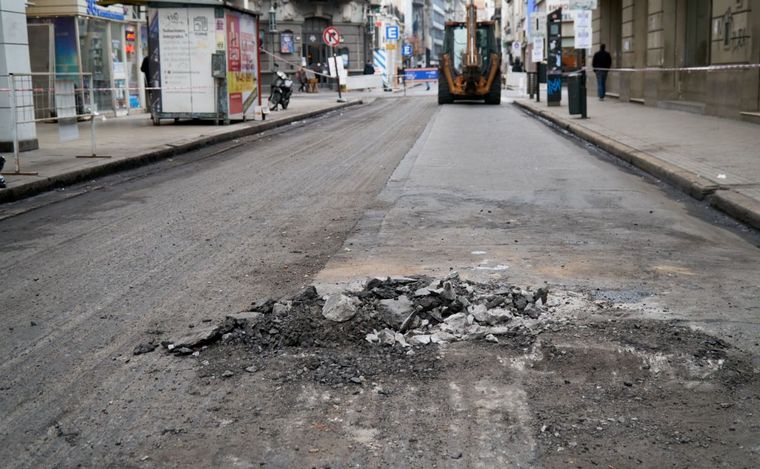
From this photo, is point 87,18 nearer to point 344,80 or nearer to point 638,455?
point 638,455

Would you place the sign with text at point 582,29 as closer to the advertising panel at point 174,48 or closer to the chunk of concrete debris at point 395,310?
the advertising panel at point 174,48

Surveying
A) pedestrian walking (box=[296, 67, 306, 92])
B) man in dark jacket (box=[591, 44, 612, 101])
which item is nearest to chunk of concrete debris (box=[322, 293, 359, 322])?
man in dark jacket (box=[591, 44, 612, 101])

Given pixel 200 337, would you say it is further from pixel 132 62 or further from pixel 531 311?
pixel 132 62

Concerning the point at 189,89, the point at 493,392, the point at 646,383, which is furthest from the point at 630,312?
the point at 189,89

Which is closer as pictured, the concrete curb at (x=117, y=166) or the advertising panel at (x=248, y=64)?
the concrete curb at (x=117, y=166)

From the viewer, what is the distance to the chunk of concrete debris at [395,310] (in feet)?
15.3

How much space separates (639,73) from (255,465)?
2743 cm

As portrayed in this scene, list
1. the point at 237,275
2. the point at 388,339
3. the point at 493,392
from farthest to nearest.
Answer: the point at 237,275, the point at 388,339, the point at 493,392

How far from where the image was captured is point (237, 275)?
6180 mm

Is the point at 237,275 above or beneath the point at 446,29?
beneath

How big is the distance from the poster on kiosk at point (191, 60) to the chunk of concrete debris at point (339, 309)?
Answer: 1680 cm

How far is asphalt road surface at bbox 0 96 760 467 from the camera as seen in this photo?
3449 mm

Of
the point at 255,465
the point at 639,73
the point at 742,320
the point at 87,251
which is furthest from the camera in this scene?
the point at 639,73

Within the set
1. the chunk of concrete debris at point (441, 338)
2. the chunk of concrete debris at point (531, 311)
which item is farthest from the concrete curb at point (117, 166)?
the chunk of concrete debris at point (531, 311)
